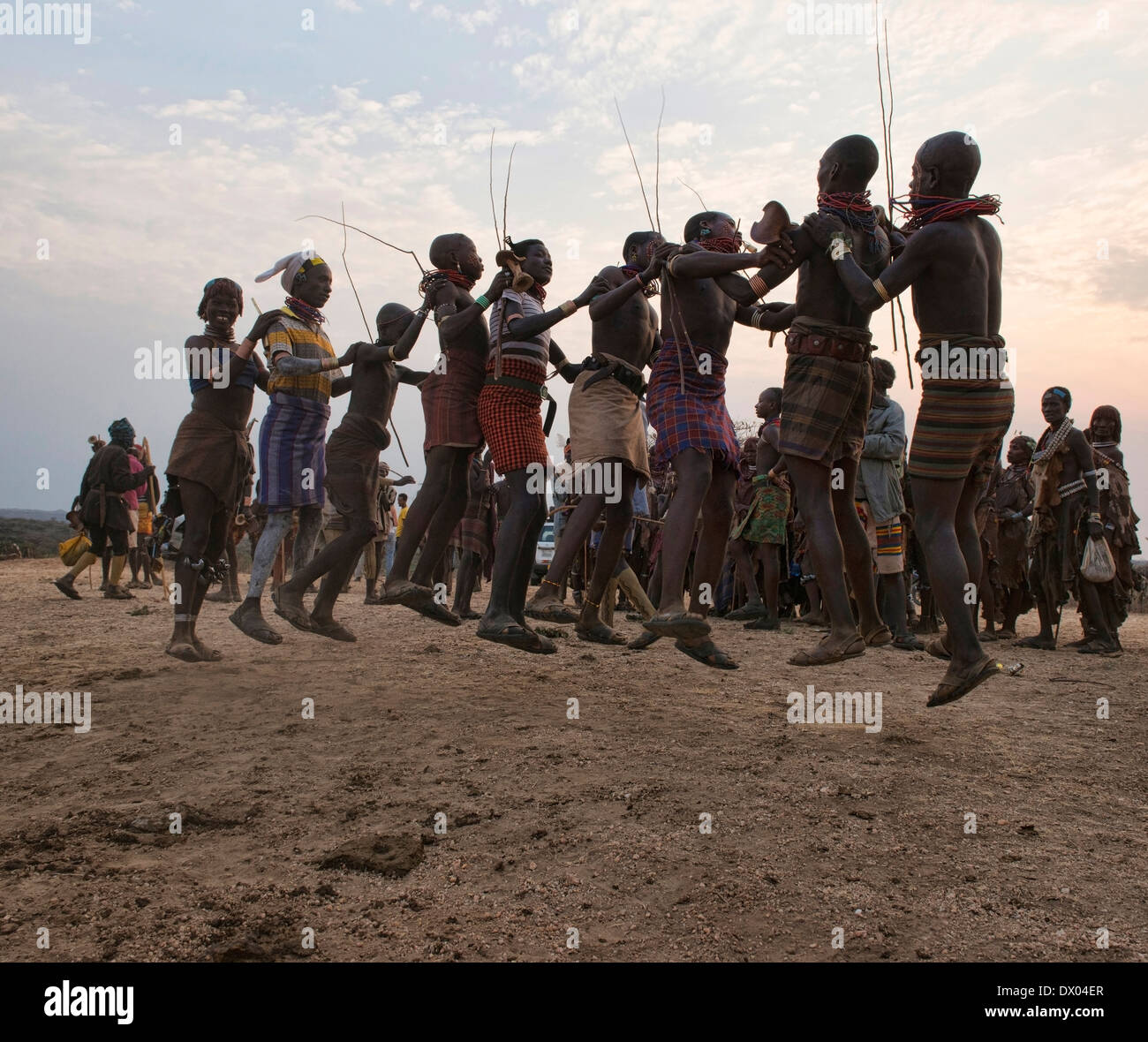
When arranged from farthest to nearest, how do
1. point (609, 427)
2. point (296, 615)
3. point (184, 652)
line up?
1. point (184, 652)
2. point (296, 615)
3. point (609, 427)

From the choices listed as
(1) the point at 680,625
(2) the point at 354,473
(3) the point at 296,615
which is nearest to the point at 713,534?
(1) the point at 680,625

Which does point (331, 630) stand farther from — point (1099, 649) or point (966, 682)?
point (1099, 649)

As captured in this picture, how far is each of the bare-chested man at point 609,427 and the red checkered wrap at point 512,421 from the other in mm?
250

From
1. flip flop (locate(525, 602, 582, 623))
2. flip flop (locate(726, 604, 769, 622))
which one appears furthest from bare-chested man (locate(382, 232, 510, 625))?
flip flop (locate(726, 604, 769, 622))

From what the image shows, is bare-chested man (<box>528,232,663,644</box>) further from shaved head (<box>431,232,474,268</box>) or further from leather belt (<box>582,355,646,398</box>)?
shaved head (<box>431,232,474,268</box>)

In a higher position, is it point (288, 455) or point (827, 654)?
point (288, 455)

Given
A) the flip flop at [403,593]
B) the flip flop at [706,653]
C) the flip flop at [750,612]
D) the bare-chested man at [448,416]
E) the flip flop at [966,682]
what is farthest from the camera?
the flip flop at [750,612]

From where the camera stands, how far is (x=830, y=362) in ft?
14.2

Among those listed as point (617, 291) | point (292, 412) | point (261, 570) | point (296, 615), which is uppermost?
point (617, 291)

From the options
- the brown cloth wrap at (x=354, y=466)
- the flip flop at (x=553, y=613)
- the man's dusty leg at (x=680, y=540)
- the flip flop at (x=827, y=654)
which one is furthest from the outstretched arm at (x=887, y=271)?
the brown cloth wrap at (x=354, y=466)

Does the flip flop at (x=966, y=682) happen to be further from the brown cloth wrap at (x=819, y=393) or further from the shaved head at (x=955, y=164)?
the shaved head at (x=955, y=164)

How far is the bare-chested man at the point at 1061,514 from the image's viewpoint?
8.45 meters

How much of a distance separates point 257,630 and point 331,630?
56 cm

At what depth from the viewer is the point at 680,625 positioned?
177 inches
